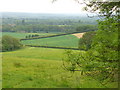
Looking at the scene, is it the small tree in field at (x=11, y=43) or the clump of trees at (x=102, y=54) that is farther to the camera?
the small tree in field at (x=11, y=43)

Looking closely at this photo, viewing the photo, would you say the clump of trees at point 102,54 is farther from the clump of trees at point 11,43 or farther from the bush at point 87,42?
the clump of trees at point 11,43

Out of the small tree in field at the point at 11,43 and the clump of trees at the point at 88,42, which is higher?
the clump of trees at the point at 88,42

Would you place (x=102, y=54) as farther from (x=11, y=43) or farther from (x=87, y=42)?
(x=11, y=43)

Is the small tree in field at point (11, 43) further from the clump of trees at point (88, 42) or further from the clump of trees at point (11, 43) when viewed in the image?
the clump of trees at point (88, 42)

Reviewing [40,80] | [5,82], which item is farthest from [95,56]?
[5,82]

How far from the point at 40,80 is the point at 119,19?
447cm

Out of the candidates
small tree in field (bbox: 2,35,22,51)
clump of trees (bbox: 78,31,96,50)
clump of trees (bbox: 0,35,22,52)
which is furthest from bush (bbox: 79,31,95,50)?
small tree in field (bbox: 2,35,22,51)

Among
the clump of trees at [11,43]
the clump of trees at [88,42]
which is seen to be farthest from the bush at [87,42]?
the clump of trees at [11,43]

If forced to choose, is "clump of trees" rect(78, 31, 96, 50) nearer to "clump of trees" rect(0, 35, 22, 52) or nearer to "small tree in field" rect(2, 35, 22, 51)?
"clump of trees" rect(0, 35, 22, 52)

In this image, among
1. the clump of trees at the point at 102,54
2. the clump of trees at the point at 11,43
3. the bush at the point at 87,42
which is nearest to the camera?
the clump of trees at the point at 102,54

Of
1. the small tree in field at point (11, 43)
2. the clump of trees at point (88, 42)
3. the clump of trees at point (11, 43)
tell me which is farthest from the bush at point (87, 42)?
the small tree in field at point (11, 43)

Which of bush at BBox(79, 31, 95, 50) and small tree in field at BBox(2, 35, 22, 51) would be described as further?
small tree in field at BBox(2, 35, 22, 51)

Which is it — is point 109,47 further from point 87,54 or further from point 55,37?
point 55,37

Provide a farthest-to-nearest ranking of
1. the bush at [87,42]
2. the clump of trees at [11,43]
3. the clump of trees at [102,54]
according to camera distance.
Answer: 1. the clump of trees at [11,43]
2. the bush at [87,42]
3. the clump of trees at [102,54]
